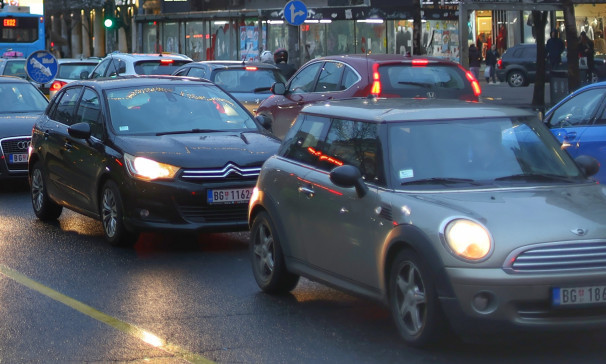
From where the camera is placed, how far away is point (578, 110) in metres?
11.9

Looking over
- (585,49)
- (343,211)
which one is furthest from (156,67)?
(585,49)

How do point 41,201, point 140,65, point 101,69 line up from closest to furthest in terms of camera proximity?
point 41,201
point 140,65
point 101,69

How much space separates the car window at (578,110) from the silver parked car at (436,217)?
413 centimetres

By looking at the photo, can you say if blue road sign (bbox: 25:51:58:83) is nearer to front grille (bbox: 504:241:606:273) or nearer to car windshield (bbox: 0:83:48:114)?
car windshield (bbox: 0:83:48:114)

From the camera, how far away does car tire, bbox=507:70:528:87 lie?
43312 millimetres

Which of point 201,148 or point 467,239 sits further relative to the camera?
point 201,148

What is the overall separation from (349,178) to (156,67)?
17.8 meters

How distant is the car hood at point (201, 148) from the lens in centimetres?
1051

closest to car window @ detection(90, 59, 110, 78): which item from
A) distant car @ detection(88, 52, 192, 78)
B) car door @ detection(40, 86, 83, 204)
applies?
distant car @ detection(88, 52, 192, 78)

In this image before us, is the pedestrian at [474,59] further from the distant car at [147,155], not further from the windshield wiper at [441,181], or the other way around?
the windshield wiper at [441,181]

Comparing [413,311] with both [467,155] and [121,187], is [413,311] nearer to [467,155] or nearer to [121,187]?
[467,155]

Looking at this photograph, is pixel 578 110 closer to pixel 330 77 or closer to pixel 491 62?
pixel 330 77

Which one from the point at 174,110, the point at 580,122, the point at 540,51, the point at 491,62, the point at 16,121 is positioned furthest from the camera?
the point at 491,62

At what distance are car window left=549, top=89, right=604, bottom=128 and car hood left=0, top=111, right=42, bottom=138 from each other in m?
7.72
